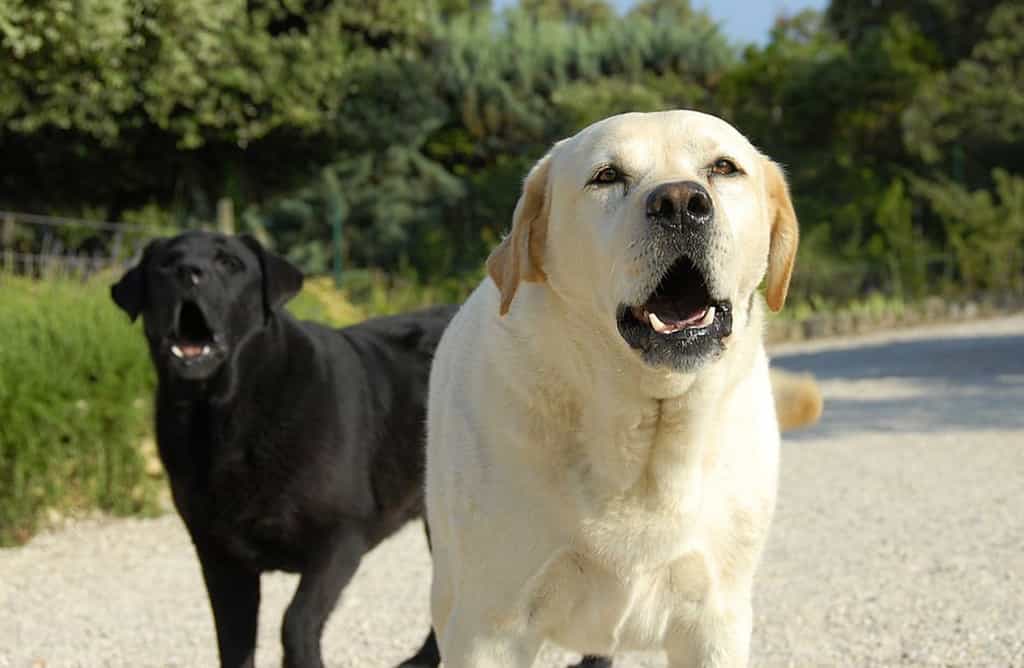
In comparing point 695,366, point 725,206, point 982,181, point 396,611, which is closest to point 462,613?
point 695,366

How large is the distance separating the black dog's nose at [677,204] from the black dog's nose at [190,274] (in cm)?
261

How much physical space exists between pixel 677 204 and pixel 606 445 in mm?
570

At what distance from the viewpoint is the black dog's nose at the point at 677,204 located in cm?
256

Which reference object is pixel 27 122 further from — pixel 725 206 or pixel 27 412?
pixel 725 206

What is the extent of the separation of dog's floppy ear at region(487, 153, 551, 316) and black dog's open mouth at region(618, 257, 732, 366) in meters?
0.28

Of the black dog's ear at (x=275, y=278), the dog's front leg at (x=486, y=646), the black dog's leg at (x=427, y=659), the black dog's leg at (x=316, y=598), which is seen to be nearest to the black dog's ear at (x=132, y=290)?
the black dog's ear at (x=275, y=278)

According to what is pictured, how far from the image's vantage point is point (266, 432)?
182 inches

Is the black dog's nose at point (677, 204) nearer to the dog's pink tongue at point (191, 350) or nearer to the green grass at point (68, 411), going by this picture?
the dog's pink tongue at point (191, 350)

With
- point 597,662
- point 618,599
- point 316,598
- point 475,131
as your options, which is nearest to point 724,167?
point 618,599

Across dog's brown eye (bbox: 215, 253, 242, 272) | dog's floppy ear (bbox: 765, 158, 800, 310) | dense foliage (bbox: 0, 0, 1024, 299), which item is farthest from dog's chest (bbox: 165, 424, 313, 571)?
dense foliage (bbox: 0, 0, 1024, 299)

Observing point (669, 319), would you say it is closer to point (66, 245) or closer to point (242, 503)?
point (242, 503)

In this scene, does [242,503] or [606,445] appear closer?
[606,445]

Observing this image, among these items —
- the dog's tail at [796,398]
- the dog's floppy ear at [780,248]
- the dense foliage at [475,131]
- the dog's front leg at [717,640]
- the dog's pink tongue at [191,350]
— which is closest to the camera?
the dog's front leg at [717,640]

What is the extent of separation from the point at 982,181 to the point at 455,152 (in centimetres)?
942
